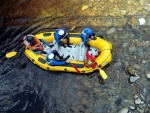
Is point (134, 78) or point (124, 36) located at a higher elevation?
point (124, 36)

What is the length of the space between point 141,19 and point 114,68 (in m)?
2.33

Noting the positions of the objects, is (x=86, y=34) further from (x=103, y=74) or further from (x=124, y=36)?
(x=124, y=36)

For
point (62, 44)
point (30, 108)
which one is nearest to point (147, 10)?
point (62, 44)

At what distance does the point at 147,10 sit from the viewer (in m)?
9.48

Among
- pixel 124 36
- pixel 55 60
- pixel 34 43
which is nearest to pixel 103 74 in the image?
pixel 55 60

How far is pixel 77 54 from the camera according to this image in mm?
8508


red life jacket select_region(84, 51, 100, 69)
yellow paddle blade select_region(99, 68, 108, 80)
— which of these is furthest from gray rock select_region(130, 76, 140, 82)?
red life jacket select_region(84, 51, 100, 69)

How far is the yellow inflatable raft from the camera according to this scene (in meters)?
8.03

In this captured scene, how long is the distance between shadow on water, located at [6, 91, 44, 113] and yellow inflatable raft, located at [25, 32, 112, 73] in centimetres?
105

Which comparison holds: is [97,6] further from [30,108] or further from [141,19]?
[30,108]

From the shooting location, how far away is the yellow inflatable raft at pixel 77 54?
316 inches

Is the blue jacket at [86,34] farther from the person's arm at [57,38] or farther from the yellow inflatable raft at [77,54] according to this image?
the person's arm at [57,38]

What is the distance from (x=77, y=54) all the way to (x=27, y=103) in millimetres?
2284

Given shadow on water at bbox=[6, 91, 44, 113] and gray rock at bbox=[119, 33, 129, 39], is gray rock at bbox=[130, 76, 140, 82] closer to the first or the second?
gray rock at bbox=[119, 33, 129, 39]
